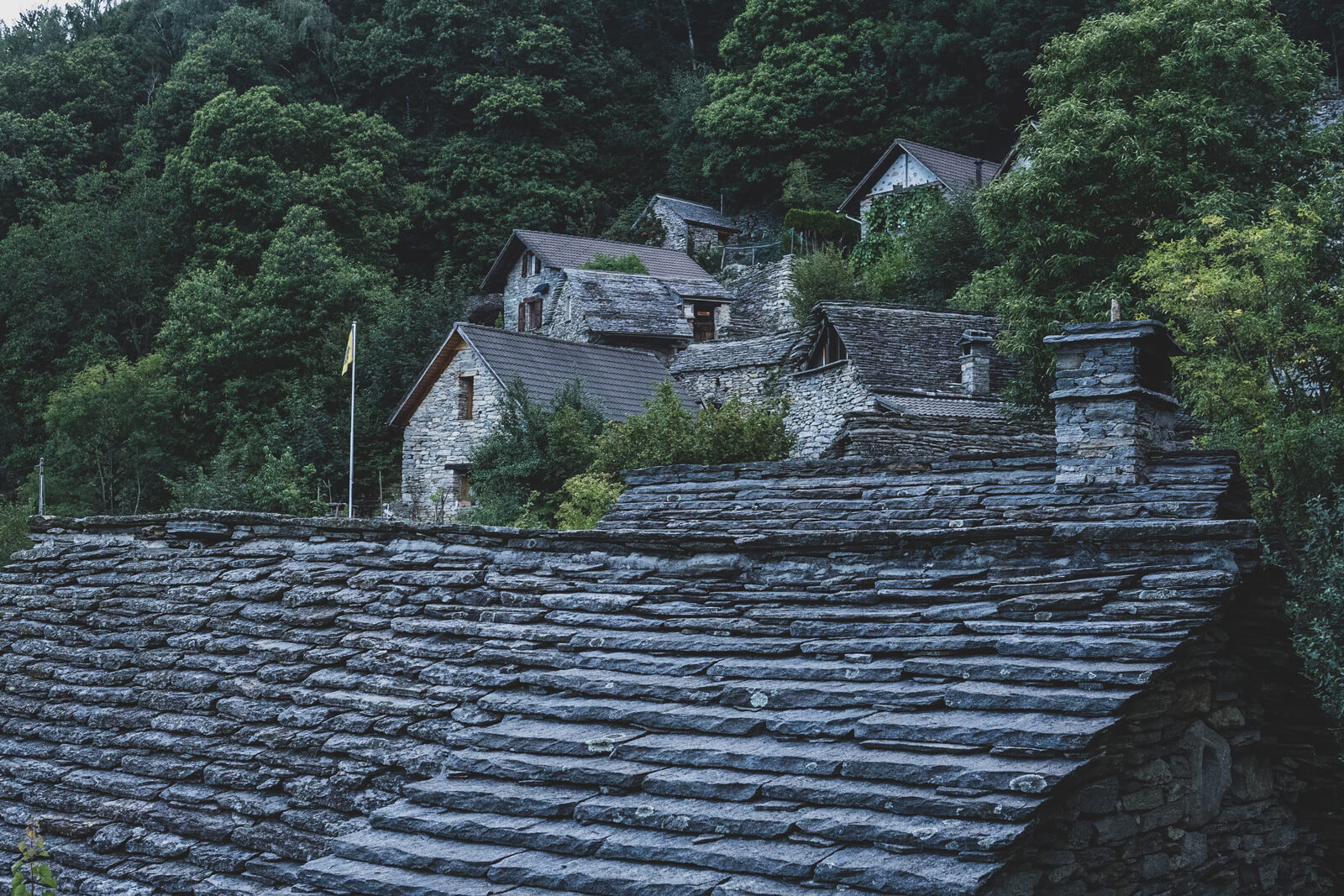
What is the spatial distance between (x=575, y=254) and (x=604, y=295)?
12.6ft

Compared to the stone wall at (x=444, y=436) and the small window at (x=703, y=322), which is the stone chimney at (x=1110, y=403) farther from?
the small window at (x=703, y=322)

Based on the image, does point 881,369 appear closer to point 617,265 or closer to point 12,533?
point 617,265

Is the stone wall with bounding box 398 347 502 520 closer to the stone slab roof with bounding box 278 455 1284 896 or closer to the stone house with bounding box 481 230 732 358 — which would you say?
the stone house with bounding box 481 230 732 358

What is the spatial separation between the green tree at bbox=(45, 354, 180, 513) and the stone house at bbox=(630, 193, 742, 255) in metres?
18.7

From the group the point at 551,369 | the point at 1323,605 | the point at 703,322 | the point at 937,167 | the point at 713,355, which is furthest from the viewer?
the point at 937,167

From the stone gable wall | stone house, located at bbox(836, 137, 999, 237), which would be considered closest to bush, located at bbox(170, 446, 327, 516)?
the stone gable wall

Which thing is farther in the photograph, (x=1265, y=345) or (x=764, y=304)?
(x=764, y=304)

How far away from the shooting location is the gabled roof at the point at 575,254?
38156 mm

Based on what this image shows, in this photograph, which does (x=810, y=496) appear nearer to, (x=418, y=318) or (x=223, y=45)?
(x=418, y=318)

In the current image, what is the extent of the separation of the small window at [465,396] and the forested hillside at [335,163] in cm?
564

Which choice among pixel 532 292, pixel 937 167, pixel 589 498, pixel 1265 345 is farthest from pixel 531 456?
pixel 937 167

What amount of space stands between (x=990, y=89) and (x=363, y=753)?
42.4 metres

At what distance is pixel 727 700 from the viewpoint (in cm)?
526

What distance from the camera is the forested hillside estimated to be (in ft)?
118
